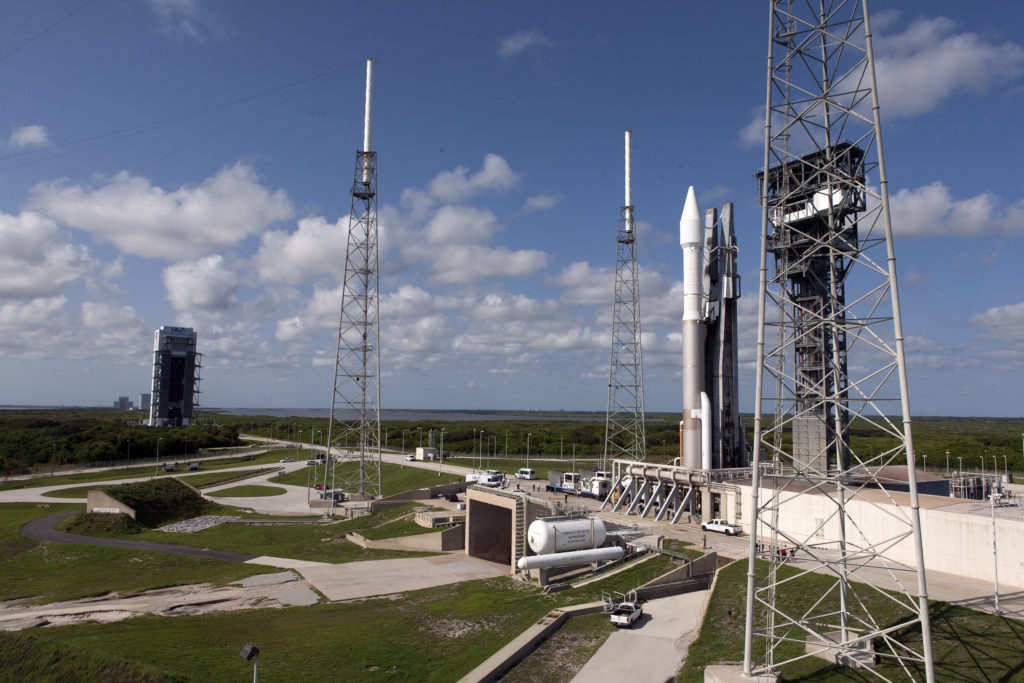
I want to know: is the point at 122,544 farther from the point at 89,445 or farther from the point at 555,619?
the point at 89,445

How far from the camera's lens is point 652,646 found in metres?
26.6

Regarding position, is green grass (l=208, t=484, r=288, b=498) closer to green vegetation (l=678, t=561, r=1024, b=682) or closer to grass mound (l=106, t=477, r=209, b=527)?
grass mound (l=106, t=477, r=209, b=527)

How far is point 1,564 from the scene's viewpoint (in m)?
42.8

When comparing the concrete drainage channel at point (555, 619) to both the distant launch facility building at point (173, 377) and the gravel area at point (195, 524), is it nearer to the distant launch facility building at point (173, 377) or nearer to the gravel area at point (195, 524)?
the gravel area at point (195, 524)

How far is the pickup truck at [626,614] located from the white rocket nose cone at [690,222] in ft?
104

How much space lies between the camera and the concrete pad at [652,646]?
23859mm

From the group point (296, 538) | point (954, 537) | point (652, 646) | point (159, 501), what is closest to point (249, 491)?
point (159, 501)

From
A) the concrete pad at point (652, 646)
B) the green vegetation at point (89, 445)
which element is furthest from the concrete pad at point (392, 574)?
the green vegetation at point (89, 445)

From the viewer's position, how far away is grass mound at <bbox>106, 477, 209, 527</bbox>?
184 ft

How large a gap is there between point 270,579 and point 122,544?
1783 centimetres

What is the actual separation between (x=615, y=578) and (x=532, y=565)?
4.98 metres

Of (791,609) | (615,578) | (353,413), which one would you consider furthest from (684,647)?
(353,413)

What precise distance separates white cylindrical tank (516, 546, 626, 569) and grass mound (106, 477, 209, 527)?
37.7 m

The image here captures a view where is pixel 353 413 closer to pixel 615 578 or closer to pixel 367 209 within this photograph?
pixel 367 209
